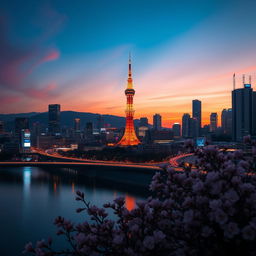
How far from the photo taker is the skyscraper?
5459 centimetres

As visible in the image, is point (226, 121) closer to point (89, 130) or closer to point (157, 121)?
point (157, 121)

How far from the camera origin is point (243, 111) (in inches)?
2191

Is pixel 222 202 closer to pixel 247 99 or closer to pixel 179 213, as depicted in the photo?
pixel 179 213

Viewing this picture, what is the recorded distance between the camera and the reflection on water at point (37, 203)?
11.4 meters

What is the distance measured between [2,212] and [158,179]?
15.5 metres

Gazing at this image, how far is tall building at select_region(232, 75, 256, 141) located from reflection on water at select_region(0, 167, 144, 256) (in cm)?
3959

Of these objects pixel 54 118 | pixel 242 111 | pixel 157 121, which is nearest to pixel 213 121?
pixel 157 121

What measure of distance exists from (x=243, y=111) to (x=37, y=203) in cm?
4951

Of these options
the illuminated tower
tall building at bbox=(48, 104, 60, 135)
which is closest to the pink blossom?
the illuminated tower

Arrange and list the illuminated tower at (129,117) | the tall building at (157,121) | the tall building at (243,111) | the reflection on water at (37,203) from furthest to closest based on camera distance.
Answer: the tall building at (157,121), the tall building at (243,111), the illuminated tower at (129,117), the reflection on water at (37,203)

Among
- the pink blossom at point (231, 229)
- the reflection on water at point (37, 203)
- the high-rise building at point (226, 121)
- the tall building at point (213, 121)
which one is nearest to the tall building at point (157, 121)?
the tall building at point (213, 121)

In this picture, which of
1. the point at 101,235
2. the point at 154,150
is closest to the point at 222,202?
the point at 101,235

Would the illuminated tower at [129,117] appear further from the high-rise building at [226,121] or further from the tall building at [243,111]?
the high-rise building at [226,121]

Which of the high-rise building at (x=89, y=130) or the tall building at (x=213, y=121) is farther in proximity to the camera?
the tall building at (x=213, y=121)
